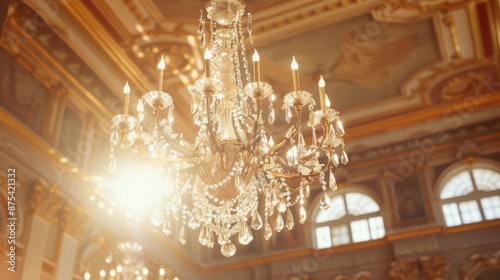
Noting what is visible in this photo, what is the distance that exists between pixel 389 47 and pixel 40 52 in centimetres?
519

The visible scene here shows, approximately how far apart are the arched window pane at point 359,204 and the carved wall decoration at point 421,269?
127 cm

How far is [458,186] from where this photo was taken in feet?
34.8

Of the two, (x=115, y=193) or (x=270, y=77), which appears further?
(x=270, y=77)

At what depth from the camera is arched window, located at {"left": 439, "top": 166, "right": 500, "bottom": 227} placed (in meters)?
10.1

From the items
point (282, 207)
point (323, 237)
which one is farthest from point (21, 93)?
point (323, 237)

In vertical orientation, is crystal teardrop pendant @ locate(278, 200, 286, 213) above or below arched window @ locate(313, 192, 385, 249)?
below

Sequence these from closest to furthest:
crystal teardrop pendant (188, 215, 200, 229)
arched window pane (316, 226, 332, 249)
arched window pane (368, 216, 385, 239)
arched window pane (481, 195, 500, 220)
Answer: crystal teardrop pendant (188, 215, 200, 229), arched window pane (481, 195, 500, 220), arched window pane (368, 216, 385, 239), arched window pane (316, 226, 332, 249)

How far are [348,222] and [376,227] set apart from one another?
0.54 m

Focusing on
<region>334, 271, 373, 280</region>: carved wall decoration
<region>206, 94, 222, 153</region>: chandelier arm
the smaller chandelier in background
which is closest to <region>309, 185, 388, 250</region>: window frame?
<region>334, 271, 373, 280</region>: carved wall decoration

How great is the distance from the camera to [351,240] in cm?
1080

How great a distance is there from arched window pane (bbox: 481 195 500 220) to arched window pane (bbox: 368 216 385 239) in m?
1.83

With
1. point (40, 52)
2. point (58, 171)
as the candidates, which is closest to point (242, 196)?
point (58, 171)

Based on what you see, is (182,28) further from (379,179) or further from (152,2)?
(379,179)

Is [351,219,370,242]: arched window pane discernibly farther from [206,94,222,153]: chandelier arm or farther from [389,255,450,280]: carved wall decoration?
[206,94,222,153]: chandelier arm
